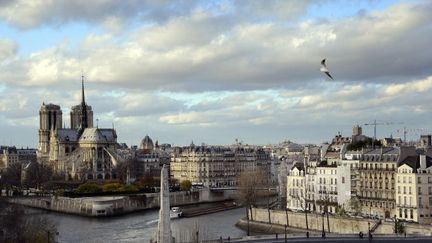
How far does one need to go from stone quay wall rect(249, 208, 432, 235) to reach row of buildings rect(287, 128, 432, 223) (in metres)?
5.65

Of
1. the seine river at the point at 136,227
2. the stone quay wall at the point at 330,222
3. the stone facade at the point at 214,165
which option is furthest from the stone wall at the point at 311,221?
the stone facade at the point at 214,165

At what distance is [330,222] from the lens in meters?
74.3

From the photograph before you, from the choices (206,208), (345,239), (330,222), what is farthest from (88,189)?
(345,239)

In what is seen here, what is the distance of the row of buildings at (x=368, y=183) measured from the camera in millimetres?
72375

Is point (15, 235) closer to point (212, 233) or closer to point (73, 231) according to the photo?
point (212, 233)

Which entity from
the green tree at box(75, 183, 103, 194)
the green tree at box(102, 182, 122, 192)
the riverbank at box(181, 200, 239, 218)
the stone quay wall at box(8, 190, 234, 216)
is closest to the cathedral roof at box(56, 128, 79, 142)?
the green tree at box(102, 182, 122, 192)

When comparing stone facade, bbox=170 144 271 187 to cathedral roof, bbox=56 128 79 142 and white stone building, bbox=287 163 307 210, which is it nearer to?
cathedral roof, bbox=56 128 79 142

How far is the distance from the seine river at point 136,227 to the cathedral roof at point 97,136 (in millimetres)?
71898

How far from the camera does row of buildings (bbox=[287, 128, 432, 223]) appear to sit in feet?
237

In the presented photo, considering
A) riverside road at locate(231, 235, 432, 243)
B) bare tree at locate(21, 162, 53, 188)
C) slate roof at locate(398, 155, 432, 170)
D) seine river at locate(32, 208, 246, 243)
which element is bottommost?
seine river at locate(32, 208, 246, 243)

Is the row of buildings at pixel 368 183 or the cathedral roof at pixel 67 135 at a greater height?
the cathedral roof at pixel 67 135

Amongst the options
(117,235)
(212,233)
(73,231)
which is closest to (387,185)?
(212,233)

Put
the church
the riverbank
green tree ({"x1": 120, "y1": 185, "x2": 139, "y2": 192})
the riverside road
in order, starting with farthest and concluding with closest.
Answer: the church, green tree ({"x1": 120, "y1": 185, "x2": 139, "y2": 192}), the riverbank, the riverside road

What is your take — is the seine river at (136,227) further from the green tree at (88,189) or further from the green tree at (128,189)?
the green tree at (128,189)
